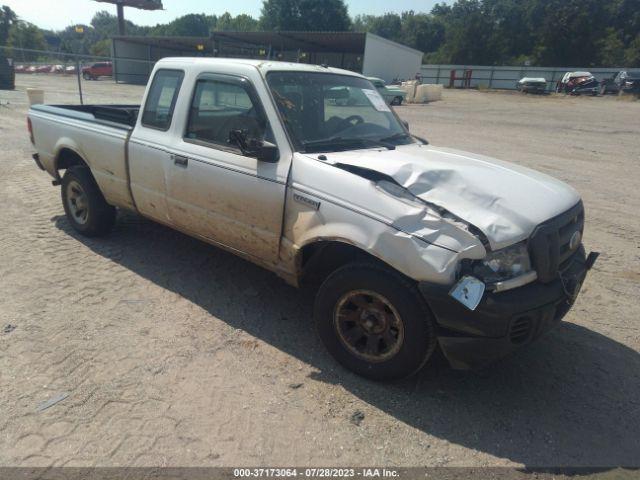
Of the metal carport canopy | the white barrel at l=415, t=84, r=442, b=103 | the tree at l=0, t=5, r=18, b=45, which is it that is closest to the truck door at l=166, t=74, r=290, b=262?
the white barrel at l=415, t=84, r=442, b=103

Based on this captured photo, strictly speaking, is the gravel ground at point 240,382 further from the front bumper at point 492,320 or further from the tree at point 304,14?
the tree at point 304,14

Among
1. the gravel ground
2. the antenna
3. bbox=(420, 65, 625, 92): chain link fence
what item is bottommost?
the gravel ground

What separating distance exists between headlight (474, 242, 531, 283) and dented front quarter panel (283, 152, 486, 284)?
0.09m

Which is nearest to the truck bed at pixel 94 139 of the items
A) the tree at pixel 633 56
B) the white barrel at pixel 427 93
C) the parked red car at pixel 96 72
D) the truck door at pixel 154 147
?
the truck door at pixel 154 147

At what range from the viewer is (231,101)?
378 cm

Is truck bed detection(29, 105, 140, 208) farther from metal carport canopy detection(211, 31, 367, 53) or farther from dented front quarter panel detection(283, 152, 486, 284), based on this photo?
metal carport canopy detection(211, 31, 367, 53)

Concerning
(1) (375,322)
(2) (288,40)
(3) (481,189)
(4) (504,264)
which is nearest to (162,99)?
(1) (375,322)

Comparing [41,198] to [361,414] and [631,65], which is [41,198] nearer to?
[361,414]

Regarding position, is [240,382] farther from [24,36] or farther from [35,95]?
[24,36]

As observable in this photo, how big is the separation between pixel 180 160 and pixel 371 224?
6.35ft

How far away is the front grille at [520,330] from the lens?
2.59m

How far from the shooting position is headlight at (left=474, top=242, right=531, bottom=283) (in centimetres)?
258

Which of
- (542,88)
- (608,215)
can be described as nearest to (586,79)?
(542,88)

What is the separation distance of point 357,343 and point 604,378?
1751mm
